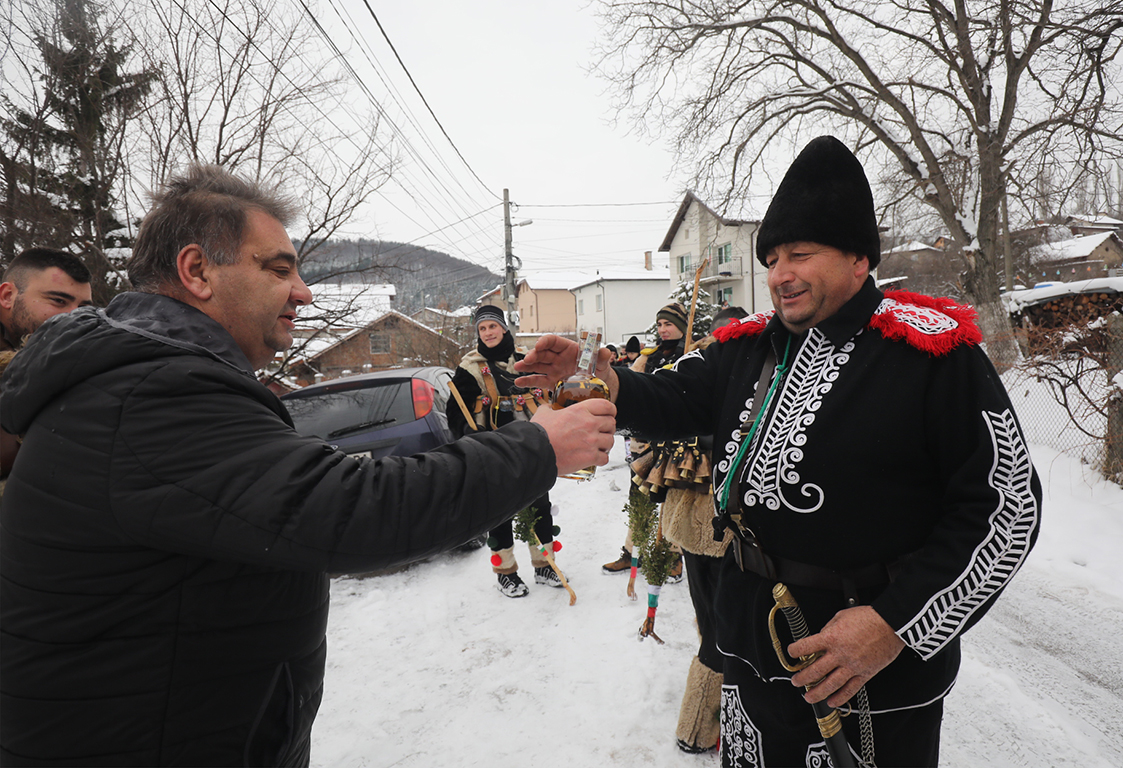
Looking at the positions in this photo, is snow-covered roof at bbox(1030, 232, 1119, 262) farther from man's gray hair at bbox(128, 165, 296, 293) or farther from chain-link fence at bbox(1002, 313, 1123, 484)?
man's gray hair at bbox(128, 165, 296, 293)

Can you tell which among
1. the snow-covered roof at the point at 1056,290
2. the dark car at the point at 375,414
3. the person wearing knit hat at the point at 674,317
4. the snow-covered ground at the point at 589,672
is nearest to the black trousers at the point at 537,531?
the snow-covered ground at the point at 589,672

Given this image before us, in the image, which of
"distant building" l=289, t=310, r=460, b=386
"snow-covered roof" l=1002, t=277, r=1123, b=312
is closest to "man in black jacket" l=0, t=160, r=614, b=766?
"snow-covered roof" l=1002, t=277, r=1123, b=312

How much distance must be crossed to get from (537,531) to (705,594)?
1902 millimetres

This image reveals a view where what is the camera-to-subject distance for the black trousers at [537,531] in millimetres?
4121

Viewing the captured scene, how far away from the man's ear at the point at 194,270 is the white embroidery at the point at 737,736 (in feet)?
6.10

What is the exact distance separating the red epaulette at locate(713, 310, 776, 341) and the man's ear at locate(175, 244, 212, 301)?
5.17ft

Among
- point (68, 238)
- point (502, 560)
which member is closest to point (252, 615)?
point (502, 560)

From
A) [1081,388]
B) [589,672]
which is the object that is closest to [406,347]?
[589,672]

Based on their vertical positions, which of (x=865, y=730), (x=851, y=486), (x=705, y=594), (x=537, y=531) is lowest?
(x=537, y=531)

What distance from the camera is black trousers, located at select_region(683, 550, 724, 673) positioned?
253 centimetres

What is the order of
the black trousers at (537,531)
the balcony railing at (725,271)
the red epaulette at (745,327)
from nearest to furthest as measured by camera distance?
the red epaulette at (745,327)
the black trousers at (537,531)
the balcony railing at (725,271)

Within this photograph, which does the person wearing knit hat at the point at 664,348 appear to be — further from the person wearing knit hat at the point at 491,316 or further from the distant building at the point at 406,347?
the distant building at the point at 406,347

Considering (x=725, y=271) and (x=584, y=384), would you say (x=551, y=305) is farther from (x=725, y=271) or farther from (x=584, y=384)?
(x=584, y=384)

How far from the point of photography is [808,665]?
54.9 inches
